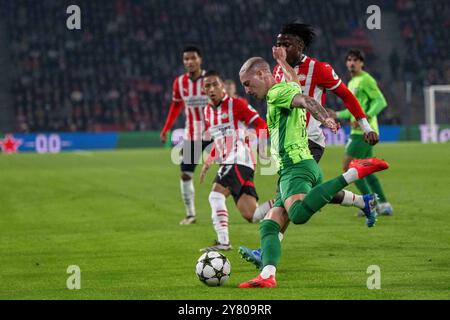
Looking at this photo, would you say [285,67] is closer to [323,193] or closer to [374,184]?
[323,193]

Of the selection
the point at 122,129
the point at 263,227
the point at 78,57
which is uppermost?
the point at 78,57

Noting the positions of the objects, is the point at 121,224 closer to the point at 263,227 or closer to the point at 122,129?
the point at 263,227

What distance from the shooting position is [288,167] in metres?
7.96

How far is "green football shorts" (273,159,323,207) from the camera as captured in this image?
7801mm

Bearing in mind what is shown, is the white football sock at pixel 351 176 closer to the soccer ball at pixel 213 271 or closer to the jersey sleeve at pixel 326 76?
the soccer ball at pixel 213 271

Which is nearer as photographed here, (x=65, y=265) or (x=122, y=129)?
(x=65, y=265)

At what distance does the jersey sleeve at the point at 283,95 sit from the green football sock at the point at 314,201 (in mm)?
714

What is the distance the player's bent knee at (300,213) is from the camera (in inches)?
297

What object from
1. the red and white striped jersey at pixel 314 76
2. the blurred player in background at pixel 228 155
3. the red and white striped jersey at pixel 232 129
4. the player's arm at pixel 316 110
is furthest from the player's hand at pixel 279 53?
the red and white striped jersey at pixel 232 129

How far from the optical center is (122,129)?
42594 mm
